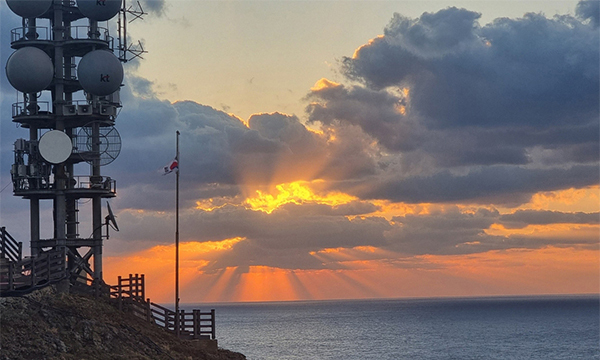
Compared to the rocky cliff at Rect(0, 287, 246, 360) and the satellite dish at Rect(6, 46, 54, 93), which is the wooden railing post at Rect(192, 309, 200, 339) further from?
the satellite dish at Rect(6, 46, 54, 93)

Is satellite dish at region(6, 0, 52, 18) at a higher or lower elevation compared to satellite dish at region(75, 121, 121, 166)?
higher

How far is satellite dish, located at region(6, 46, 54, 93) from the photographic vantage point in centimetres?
5056

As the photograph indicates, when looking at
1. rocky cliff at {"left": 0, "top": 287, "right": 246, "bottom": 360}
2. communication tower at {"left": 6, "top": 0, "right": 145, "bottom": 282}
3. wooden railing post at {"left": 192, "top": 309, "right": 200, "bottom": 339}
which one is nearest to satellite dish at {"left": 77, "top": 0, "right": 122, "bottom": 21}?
communication tower at {"left": 6, "top": 0, "right": 145, "bottom": 282}

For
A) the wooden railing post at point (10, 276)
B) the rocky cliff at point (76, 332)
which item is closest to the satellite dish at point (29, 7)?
the wooden railing post at point (10, 276)

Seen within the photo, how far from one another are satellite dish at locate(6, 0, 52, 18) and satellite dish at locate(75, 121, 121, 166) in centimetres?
794

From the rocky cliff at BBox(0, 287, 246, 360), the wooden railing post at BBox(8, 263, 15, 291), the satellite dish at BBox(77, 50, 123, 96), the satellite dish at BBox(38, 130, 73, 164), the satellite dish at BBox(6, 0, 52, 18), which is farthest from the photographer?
the satellite dish at BBox(77, 50, 123, 96)

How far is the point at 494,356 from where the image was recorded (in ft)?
419

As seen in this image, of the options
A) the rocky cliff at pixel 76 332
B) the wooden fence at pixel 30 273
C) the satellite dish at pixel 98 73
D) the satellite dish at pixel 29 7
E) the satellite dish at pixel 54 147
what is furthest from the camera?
the satellite dish at pixel 98 73

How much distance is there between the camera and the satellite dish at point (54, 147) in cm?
4994

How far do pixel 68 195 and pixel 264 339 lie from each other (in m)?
127

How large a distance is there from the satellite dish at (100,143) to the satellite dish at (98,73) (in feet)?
7.47

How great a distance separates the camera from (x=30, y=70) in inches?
1992

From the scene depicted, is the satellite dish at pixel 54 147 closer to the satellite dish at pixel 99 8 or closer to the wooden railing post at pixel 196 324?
the satellite dish at pixel 99 8

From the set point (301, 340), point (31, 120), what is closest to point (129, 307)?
point (31, 120)
